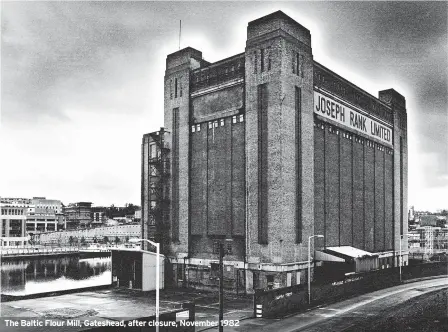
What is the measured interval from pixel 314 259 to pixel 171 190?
17.8 m

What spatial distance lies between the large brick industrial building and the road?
508cm

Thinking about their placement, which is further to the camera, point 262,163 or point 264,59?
point 264,59

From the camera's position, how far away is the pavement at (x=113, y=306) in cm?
3447

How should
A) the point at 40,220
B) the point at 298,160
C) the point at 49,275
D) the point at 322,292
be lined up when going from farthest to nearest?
the point at 40,220 < the point at 49,275 < the point at 298,160 < the point at 322,292

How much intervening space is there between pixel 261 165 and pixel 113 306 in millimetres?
18514

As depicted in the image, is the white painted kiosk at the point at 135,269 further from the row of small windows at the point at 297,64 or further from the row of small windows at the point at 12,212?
the row of small windows at the point at 12,212

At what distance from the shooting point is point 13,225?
413ft

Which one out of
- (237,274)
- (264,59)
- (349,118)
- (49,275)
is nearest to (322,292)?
(237,274)

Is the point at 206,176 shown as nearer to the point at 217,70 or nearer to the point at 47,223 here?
the point at 217,70

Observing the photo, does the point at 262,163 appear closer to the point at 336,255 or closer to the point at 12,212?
the point at 336,255

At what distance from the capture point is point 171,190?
53.2 meters

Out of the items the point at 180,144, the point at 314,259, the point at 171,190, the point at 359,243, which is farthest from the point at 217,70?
the point at 359,243

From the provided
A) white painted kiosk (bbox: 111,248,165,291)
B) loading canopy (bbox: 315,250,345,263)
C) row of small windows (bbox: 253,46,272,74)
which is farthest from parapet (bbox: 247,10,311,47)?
white painted kiosk (bbox: 111,248,165,291)

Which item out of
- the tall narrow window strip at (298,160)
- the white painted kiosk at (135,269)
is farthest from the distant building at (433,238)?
the white painted kiosk at (135,269)
